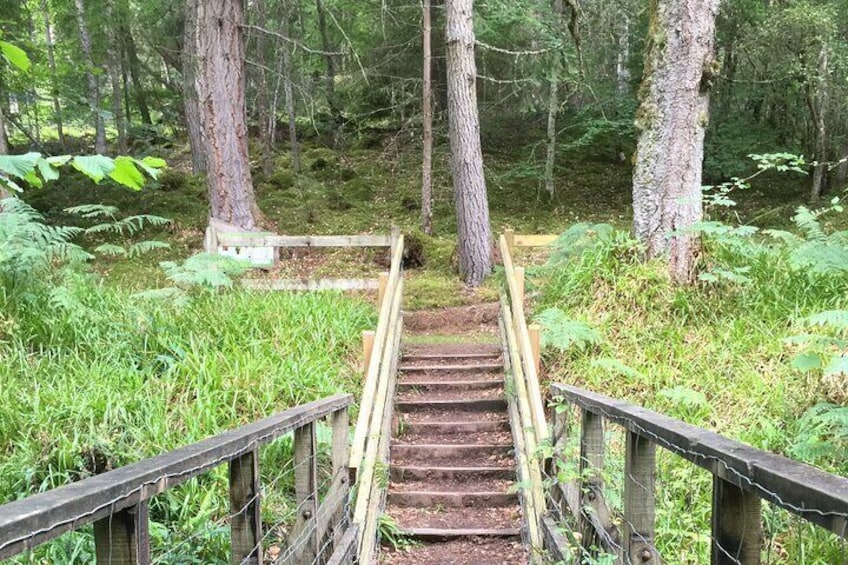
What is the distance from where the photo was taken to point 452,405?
6.06 m

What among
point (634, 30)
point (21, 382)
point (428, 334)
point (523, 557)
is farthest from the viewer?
point (634, 30)

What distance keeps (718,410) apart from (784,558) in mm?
1467

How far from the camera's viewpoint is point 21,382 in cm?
462

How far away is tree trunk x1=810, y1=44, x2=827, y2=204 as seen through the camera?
1321 centimetres

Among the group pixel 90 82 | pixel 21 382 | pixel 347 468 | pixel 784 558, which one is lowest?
pixel 784 558

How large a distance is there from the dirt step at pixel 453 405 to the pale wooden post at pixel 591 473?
300cm

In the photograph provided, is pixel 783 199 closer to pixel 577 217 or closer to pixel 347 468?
pixel 577 217

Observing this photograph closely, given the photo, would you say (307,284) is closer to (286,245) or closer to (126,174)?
(286,245)

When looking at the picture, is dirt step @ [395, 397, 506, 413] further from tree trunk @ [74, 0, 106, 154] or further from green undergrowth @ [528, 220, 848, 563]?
tree trunk @ [74, 0, 106, 154]

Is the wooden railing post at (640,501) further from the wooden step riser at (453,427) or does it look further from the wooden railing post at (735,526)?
the wooden step riser at (453,427)

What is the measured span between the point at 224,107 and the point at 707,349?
893 cm

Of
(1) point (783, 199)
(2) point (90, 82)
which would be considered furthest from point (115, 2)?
(1) point (783, 199)

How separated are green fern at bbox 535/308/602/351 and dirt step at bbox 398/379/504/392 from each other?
2.73ft

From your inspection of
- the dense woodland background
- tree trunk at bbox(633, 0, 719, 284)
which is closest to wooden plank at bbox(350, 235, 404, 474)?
the dense woodland background
